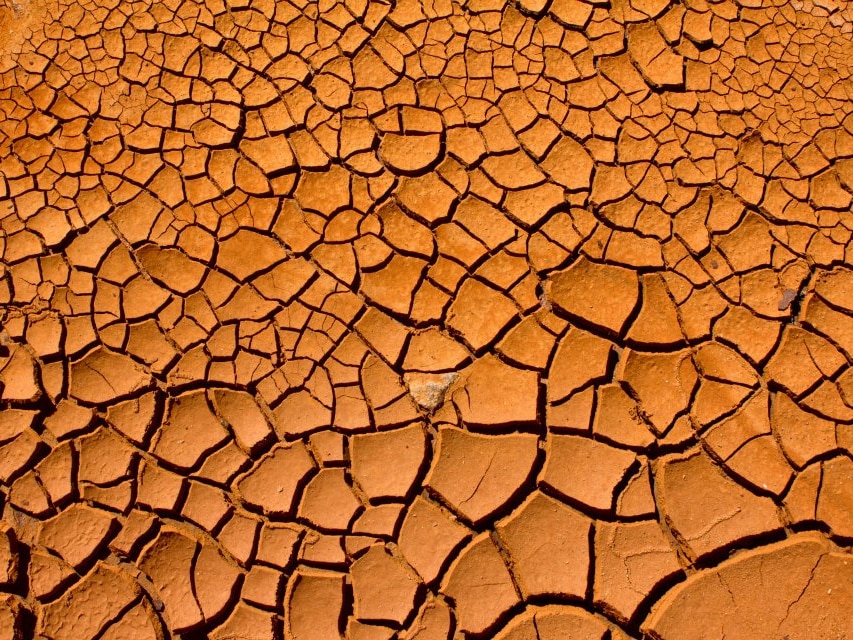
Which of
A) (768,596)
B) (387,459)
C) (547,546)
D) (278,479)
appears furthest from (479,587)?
(768,596)

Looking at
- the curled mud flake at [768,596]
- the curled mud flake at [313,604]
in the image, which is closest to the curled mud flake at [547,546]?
the curled mud flake at [768,596]

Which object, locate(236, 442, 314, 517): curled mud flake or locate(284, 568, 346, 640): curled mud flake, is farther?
locate(236, 442, 314, 517): curled mud flake

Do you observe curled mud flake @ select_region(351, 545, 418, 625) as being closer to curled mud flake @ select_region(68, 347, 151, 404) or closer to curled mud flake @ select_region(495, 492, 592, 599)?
curled mud flake @ select_region(495, 492, 592, 599)

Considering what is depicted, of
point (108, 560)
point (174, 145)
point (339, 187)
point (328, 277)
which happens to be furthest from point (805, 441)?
point (174, 145)

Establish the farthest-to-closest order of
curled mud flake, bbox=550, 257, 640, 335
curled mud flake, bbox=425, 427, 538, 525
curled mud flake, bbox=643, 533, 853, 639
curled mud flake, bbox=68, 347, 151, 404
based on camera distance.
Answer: curled mud flake, bbox=550, 257, 640, 335, curled mud flake, bbox=68, 347, 151, 404, curled mud flake, bbox=425, 427, 538, 525, curled mud flake, bbox=643, 533, 853, 639

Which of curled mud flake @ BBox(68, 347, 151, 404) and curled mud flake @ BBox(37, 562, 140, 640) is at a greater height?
curled mud flake @ BBox(68, 347, 151, 404)

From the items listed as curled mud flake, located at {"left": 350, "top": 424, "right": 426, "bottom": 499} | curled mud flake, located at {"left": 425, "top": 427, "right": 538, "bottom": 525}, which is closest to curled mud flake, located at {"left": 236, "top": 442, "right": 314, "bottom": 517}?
curled mud flake, located at {"left": 350, "top": 424, "right": 426, "bottom": 499}

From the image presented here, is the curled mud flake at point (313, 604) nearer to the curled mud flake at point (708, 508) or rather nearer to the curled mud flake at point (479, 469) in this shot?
the curled mud flake at point (479, 469)

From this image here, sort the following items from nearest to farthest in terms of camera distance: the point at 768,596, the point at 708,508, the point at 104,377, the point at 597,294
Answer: the point at 768,596 < the point at 708,508 < the point at 104,377 < the point at 597,294

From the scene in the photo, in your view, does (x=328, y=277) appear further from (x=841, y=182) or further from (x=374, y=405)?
(x=841, y=182)

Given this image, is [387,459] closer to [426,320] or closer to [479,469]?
[479,469]
